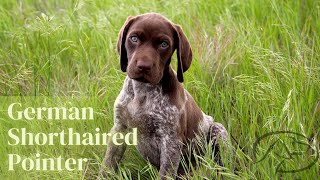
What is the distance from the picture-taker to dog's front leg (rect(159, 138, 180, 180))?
4.49 metres

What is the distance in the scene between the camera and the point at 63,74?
5797 mm


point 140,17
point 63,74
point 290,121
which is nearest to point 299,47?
point 290,121

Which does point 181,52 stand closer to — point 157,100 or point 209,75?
point 157,100

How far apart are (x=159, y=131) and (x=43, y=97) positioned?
1.29 metres

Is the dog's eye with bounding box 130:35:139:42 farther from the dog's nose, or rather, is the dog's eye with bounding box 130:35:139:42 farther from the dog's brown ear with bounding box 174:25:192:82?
the dog's brown ear with bounding box 174:25:192:82

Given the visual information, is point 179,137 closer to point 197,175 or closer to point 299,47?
point 197,175

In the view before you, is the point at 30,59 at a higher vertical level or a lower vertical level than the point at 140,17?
lower

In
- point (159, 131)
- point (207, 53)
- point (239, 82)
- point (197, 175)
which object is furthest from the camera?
point (207, 53)

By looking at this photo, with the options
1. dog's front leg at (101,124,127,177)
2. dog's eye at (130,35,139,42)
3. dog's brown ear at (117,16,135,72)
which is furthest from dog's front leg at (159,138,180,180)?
dog's eye at (130,35,139,42)

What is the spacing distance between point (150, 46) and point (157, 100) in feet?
1.52

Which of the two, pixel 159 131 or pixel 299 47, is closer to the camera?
pixel 159 131

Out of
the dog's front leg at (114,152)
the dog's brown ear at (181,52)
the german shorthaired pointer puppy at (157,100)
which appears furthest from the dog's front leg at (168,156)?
the dog's brown ear at (181,52)

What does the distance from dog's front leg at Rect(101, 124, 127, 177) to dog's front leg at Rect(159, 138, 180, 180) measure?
33 cm

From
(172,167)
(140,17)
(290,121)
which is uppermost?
(140,17)
